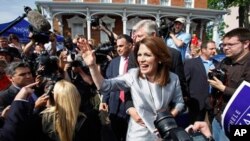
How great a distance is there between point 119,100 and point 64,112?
127 cm

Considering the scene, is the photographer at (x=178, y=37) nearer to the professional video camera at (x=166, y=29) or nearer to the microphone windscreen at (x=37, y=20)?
the professional video camera at (x=166, y=29)

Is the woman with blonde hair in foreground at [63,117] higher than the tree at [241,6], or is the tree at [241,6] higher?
the tree at [241,6]

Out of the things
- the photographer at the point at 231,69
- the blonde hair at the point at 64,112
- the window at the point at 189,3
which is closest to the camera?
the blonde hair at the point at 64,112

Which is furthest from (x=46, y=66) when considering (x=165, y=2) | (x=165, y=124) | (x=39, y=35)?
(x=165, y=2)

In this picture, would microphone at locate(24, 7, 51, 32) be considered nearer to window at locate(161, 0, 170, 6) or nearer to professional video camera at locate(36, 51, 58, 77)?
professional video camera at locate(36, 51, 58, 77)

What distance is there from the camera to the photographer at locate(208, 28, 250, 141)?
272 cm

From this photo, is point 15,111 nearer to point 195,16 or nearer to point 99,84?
point 99,84

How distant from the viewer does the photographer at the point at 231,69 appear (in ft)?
8.93

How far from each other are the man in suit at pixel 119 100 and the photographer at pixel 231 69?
43.4 inches

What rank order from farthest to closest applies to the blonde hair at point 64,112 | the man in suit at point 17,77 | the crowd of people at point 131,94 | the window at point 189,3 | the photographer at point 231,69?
the window at point 189,3 < the man in suit at point 17,77 < the photographer at point 231,69 < the blonde hair at point 64,112 < the crowd of people at point 131,94

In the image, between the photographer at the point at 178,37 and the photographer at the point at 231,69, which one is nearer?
the photographer at the point at 231,69

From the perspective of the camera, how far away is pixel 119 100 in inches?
147

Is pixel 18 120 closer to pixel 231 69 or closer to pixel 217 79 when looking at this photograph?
pixel 217 79

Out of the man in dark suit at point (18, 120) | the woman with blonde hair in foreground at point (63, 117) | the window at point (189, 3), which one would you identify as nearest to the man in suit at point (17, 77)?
the woman with blonde hair in foreground at point (63, 117)
